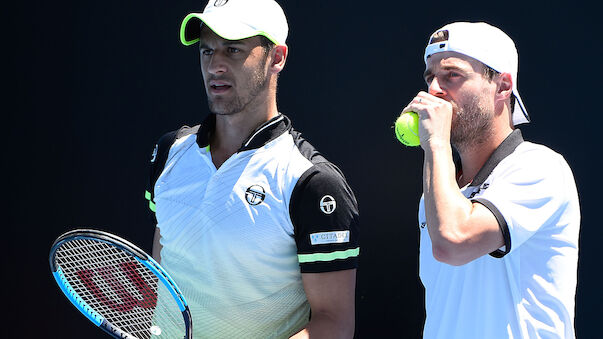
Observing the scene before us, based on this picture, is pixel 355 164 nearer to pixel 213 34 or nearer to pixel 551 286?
pixel 213 34

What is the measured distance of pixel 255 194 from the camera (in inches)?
86.0

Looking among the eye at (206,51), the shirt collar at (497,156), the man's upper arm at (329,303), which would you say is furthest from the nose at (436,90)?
the eye at (206,51)

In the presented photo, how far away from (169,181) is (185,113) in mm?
1002

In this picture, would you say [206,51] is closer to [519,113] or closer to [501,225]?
[519,113]

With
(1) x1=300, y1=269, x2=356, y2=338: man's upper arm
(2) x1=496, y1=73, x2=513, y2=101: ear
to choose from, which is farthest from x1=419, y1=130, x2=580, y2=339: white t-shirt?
(1) x1=300, y1=269, x2=356, y2=338: man's upper arm

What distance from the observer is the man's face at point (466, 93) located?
2.04 m

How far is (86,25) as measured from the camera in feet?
11.2

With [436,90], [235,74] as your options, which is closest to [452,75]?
[436,90]

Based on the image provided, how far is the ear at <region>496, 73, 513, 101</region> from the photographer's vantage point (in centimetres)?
209

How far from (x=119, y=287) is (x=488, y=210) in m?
1.16

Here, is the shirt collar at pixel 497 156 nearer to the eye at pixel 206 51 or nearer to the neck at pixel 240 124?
the neck at pixel 240 124

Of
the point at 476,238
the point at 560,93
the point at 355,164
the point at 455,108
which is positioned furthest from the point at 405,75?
the point at 476,238

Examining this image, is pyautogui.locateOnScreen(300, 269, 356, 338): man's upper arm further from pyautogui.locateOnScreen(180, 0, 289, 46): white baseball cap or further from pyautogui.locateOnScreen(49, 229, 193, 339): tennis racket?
pyautogui.locateOnScreen(180, 0, 289, 46): white baseball cap

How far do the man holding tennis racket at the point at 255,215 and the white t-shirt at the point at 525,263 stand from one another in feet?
1.31
